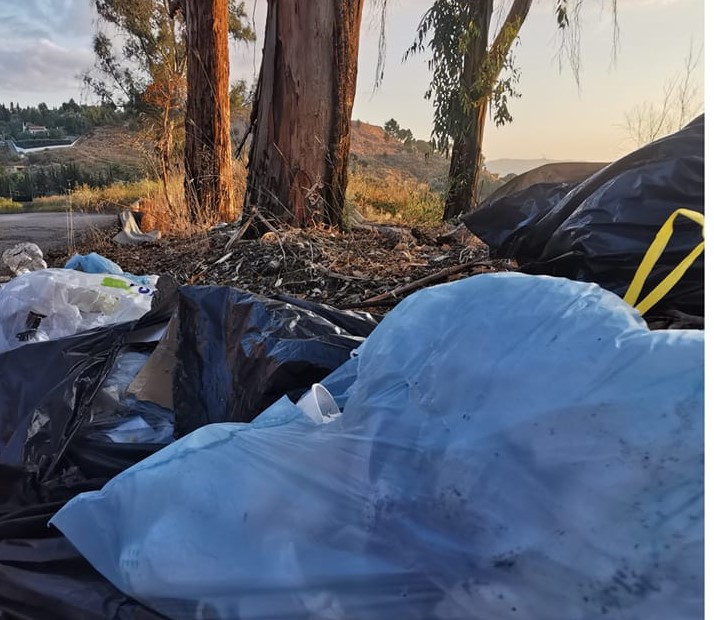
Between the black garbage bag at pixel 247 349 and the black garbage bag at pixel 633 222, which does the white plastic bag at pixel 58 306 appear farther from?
the black garbage bag at pixel 633 222

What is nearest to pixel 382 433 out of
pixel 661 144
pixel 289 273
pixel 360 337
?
pixel 360 337

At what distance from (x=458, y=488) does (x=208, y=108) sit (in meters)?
4.72

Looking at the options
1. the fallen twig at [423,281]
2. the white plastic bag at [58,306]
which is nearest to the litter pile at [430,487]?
the white plastic bag at [58,306]

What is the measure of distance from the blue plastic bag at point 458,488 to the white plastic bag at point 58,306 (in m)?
0.85

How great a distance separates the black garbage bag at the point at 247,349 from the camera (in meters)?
1.11

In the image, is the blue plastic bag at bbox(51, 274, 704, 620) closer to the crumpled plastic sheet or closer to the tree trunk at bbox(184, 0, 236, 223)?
the crumpled plastic sheet

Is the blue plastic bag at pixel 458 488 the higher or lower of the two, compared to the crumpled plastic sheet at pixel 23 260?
higher

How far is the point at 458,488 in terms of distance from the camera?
0.65 metres

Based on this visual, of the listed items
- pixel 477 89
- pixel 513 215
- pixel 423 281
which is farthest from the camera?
pixel 477 89

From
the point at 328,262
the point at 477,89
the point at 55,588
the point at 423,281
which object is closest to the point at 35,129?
the point at 477,89

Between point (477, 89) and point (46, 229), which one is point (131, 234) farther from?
point (46, 229)

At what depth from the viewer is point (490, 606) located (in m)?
0.61

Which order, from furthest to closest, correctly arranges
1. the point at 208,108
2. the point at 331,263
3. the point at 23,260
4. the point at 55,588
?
1. the point at 208,108
2. the point at 23,260
3. the point at 331,263
4. the point at 55,588

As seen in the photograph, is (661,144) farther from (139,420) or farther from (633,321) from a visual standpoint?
(139,420)
